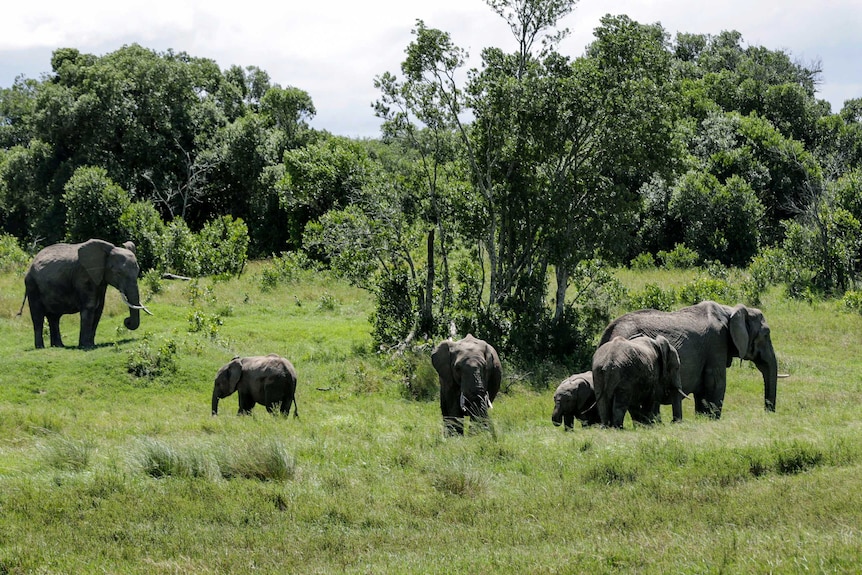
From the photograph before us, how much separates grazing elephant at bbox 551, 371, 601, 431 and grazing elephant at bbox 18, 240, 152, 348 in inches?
470

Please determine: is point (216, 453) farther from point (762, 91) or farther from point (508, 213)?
point (762, 91)

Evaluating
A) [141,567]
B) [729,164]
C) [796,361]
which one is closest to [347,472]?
[141,567]

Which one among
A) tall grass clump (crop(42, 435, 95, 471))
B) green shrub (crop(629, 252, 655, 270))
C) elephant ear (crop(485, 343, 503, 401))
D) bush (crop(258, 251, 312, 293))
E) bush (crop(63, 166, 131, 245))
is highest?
bush (crop(63, 166, 131, 245))

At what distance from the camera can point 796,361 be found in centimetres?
2486

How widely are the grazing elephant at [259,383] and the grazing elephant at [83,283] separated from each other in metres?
6.84

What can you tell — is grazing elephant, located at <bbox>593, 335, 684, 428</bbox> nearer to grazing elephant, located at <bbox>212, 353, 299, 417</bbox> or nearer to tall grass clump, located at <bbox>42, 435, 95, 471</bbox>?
grazing elephant, located at <bbox>212, 353, 299, 417</bbox>

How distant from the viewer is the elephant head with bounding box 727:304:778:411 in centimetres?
1833

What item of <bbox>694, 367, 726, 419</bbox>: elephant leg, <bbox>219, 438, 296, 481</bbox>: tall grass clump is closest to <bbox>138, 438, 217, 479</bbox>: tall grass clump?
<bbox>219, 438, 296, 481</bbox>: tall grass clump

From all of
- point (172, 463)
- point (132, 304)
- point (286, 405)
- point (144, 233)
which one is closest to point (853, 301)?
point (286, 405)

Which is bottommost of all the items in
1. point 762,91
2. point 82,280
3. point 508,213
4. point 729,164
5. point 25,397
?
point 25,397

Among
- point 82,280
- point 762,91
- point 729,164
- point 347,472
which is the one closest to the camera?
point 347,472

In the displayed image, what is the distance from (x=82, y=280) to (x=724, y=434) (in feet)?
55.0

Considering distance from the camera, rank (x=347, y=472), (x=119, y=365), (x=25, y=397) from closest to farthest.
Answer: (x=347, y=472) < (x=25, y=397) < (x=119, y=365)

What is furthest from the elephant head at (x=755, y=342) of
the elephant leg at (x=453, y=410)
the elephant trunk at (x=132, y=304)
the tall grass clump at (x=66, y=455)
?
the elephant trunk at (x=132, y=304)
